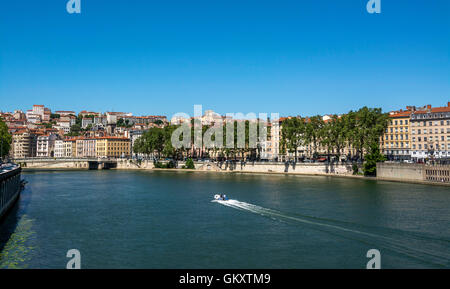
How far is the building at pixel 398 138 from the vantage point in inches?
3068

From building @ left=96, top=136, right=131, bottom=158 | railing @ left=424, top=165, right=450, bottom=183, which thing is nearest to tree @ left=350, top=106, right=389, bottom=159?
railing @ left=424, top=165, right=450, bottom=183

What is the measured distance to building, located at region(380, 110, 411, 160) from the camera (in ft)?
256

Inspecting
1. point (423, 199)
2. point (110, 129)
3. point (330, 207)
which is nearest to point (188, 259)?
point (330, 207)

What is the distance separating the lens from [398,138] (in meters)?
79.7

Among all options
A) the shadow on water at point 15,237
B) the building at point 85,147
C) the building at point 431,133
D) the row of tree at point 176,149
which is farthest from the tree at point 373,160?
the building at point 85,147

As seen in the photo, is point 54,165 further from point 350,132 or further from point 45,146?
point 350,132

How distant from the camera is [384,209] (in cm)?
3186

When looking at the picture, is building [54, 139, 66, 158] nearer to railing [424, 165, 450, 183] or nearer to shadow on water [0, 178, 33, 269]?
shadow on water [0, 178, 33, 269]

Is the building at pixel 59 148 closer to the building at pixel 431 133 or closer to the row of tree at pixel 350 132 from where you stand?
the row of tree at pixel 350 132

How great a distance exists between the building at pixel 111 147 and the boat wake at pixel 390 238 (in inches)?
4636

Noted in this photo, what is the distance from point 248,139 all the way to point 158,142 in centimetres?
2667

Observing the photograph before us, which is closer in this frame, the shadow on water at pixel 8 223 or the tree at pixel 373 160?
the shadow on water at pixel 8 223

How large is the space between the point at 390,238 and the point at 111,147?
128193 mm
